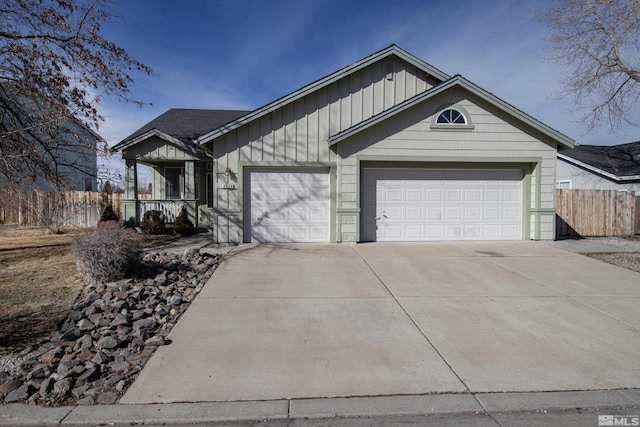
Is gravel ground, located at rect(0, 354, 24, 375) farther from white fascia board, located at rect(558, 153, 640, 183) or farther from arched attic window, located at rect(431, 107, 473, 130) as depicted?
white fascia board, located at rect(558, 153, 640, 183)

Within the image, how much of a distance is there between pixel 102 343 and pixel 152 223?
395 inches

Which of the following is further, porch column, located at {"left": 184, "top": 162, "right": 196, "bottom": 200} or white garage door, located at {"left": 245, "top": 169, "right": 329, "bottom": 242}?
porch column, located at {"left": 184, "top": 162, "right": 196, "bottom": 200}

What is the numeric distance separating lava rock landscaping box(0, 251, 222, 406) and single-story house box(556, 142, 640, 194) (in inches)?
775

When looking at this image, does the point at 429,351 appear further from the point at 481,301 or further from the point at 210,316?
the point at 210,316

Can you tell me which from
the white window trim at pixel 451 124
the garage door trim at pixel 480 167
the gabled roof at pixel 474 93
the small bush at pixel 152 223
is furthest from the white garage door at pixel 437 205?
the small bush at pixel 152 223

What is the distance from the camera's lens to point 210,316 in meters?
5.55

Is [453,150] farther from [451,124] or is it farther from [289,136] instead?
[289,136]

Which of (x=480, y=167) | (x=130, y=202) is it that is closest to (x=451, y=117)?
(x=480, y=167)

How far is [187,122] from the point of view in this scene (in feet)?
55.9

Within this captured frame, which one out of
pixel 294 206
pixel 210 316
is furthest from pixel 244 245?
pixel 210 316

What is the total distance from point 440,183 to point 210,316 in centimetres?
862

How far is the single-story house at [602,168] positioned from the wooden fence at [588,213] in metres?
4.44

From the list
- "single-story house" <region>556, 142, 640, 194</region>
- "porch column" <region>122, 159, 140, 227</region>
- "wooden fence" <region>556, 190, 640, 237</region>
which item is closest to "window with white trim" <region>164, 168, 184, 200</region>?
"porch column" <region>122, 159, 140, 227</region>

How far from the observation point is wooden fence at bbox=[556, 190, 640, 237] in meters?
14.1
